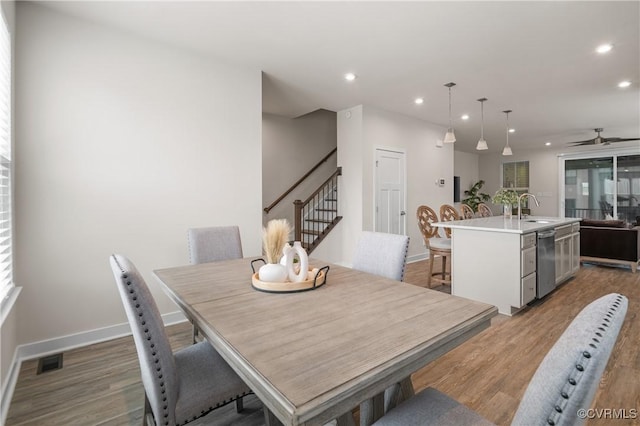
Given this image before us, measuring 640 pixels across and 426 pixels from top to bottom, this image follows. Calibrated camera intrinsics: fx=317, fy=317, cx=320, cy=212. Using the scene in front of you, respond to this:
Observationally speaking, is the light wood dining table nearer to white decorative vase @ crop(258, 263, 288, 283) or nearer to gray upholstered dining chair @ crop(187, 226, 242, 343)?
white decorative vase @ crop(258, 263, 288, 283)

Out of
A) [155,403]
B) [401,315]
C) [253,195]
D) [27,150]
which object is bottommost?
[155,403]

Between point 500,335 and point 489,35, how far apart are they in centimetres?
269

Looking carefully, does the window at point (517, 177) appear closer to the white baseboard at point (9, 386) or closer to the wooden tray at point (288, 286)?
the wooden tray at point (288, 286)

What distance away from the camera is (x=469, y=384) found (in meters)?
2.06

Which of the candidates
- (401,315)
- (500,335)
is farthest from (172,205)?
(500,335)

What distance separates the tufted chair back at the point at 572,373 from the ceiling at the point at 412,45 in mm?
2549

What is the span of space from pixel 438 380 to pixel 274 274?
139cm

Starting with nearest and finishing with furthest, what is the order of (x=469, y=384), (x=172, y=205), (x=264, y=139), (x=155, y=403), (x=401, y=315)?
(x=155, y=403) → (x=401, y=315) → (x=469, y=384) → (x=172, y=205) → (x=264, y=139)

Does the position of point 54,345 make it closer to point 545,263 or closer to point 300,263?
point 300,263

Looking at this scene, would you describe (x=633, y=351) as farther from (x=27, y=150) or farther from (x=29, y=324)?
(x=27, y=150)

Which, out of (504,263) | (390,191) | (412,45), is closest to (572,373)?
(504,263)

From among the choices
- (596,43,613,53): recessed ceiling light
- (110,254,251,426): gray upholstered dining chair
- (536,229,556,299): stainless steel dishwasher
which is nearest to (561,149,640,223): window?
(536,229,556,299): stainless steel dishwasher

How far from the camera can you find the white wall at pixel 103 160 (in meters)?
2.46

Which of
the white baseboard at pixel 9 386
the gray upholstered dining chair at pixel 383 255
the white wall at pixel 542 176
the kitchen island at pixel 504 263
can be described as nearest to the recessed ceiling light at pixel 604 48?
the kitchen island at pixel 504 263
